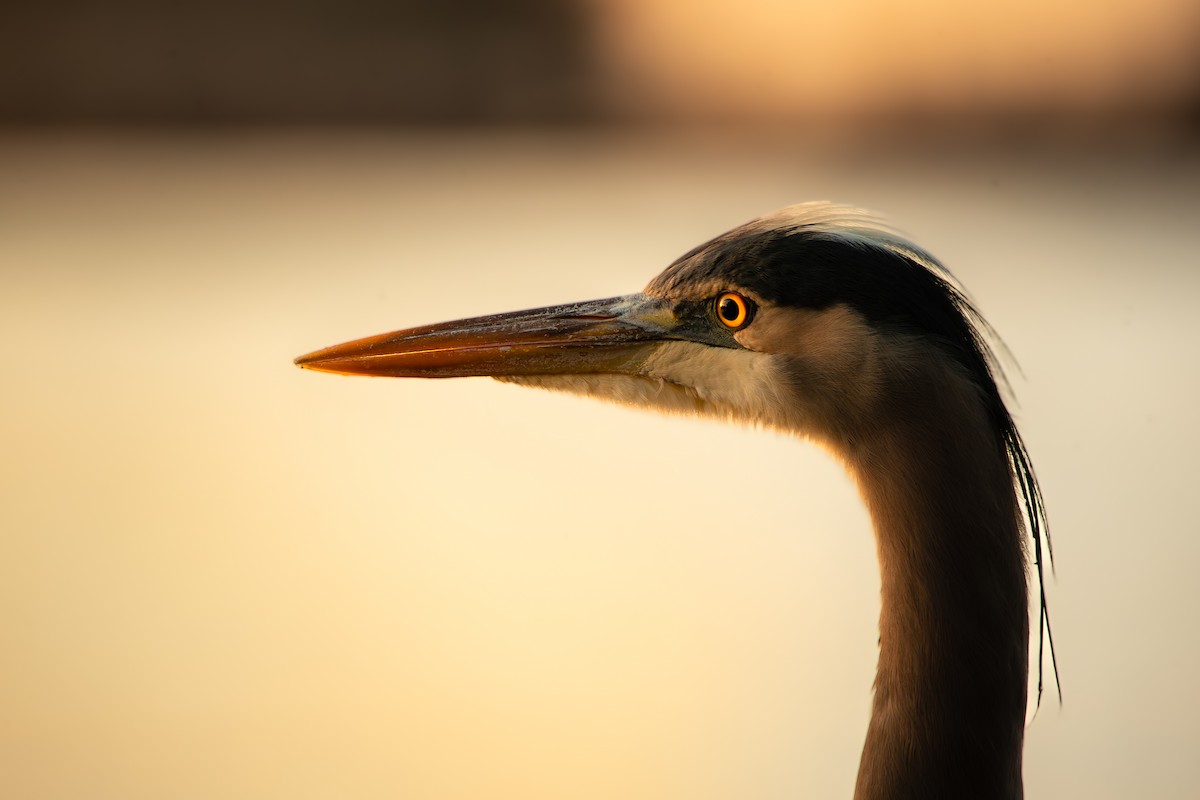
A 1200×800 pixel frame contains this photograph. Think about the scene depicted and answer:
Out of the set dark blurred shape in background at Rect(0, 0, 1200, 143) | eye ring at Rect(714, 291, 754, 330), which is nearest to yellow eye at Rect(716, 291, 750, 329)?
eye ring at Rect(714, 291, 754, 330)

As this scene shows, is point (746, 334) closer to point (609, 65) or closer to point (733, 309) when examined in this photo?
point (733, 309)

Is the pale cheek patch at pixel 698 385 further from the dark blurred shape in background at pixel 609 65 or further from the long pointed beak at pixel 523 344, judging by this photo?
the dark blurred shape in background at pixel 609 65

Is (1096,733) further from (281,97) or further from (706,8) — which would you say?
(281,97)

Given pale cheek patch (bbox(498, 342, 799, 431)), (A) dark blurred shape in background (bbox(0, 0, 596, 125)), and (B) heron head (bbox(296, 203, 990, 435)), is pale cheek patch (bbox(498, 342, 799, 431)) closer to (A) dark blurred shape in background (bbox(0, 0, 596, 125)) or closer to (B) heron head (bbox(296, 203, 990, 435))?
(B) heron head (bbox(296, 203, 990, 435))

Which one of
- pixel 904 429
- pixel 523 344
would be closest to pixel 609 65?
pixel 523 344

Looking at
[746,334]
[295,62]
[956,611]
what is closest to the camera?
[956,611]

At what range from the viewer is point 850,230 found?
0.87m

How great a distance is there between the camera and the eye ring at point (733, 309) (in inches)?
35.1

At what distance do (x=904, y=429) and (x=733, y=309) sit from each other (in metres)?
0.19

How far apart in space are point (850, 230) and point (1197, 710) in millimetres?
1141

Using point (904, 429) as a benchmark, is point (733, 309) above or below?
above

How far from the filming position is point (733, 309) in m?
0.90

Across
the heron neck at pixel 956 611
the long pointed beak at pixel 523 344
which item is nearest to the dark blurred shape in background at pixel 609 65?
the long pointed beak at pixel 523 344

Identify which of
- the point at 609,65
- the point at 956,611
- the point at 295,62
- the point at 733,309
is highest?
the point at 609,65
